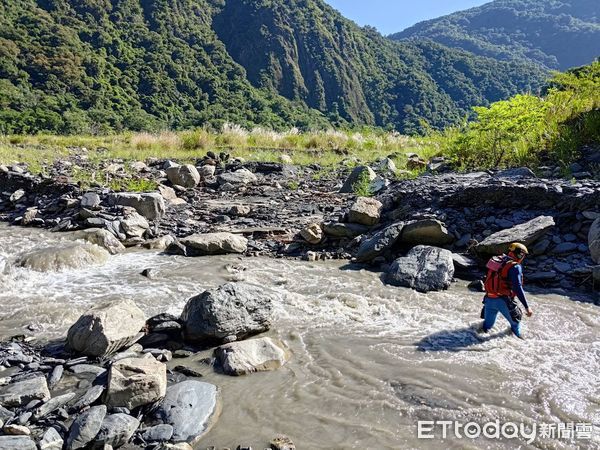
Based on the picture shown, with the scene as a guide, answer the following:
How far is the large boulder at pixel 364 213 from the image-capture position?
817 cm

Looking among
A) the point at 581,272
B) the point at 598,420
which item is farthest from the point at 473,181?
the point at 598,420

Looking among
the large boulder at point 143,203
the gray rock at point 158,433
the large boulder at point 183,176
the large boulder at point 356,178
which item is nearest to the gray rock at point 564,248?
the large boulder at point 356,178

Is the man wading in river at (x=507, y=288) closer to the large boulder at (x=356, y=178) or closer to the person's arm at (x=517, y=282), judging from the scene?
the person's arm at (x=517, y=282)

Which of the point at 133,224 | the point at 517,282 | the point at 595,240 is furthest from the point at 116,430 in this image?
the point at 595,240

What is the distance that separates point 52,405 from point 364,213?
577cm

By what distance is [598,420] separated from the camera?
137 inches

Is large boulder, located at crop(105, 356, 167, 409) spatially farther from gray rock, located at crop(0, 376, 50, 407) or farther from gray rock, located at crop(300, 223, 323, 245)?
gray rock, located at crop(300, 223, 323, 245)

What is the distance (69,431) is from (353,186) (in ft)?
29.9

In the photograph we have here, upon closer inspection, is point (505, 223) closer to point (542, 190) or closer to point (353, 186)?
point (542, 190)

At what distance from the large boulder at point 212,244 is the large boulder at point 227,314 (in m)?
2.61

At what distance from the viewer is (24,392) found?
11.7ft

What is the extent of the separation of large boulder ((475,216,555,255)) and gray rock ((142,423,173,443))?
511 cm

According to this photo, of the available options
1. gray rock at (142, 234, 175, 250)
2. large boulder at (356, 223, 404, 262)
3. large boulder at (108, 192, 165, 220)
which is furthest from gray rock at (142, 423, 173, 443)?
large boulder at (108, 192, 165, 220)

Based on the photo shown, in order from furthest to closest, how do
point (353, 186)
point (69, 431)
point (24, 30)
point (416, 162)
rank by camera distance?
point (24, 30) → point (416, 162) → point (353, 186) → point (69, 431)
